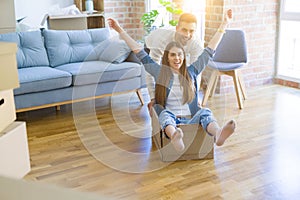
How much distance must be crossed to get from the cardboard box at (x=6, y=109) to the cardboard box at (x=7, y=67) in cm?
5

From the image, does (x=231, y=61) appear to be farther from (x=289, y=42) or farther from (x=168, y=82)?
(x=168, y=82)

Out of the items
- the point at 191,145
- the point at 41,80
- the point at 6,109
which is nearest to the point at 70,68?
the point at 41,80

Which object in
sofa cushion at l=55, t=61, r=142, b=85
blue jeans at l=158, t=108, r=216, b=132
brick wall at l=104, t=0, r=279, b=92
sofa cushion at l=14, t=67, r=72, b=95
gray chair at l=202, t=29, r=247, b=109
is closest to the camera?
blue jeans at l=158, t=108, r=216, b=132

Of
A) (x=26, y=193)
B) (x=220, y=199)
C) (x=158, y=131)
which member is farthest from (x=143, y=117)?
(x=26, y=193)

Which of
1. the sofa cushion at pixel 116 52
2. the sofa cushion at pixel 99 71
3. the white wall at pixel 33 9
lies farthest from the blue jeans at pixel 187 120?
the white wall at pixel 33 9

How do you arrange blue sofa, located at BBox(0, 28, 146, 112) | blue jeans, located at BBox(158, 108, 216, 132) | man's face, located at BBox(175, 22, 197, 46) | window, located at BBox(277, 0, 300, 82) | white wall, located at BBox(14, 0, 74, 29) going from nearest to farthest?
blue jeans, located at BBox(158, 108, 216, 132)
man's face, located at BBox(175, 22, 197, 46)
blue sofa, located at BBox(0, 28, 146, 112)
window, located at BBox(277, 0, 300, 82)
white wall, located at BBox(14, 0, 74, 29)

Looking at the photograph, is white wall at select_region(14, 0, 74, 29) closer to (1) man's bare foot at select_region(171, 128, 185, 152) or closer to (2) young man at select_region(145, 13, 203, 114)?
(2) young man at select_region(145, 13, 203, 114)

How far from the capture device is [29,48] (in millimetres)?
4422

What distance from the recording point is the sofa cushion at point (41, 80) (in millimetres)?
3887

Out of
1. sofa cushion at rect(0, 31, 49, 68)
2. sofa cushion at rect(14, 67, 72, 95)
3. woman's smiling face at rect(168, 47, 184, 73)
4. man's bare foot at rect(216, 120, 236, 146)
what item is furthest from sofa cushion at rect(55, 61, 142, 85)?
man's bare foot at rect(216, 120, 236, 146)

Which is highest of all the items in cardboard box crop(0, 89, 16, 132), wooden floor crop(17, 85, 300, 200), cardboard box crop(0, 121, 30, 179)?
cardboard box crop(0, 89, 16, 132)

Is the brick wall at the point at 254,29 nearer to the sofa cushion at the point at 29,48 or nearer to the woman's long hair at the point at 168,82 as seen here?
the woman's long hair at the point at 168,82

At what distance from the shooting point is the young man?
3.37m

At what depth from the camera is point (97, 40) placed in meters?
4.79
